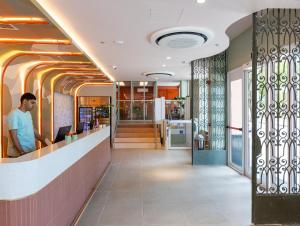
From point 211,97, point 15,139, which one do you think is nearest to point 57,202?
point 15,139

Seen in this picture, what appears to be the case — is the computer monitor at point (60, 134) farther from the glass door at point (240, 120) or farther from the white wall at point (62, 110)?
the white wall at point (62, 110)

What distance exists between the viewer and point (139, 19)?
4371 mm

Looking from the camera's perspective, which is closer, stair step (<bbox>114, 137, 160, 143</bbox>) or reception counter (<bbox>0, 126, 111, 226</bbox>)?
reception counter (<bbox>0, 126, 111, 226</bbox>)

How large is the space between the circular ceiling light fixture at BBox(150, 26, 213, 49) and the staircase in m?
7.16

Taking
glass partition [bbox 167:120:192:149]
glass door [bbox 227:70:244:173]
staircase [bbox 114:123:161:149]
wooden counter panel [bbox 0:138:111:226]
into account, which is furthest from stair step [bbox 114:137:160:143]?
wooden counter panel [bbox 0:138:111:226]

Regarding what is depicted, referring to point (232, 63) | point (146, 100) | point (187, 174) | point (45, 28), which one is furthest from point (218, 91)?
point (146, 100)

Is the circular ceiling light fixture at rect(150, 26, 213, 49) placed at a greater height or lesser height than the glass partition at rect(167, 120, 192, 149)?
greater

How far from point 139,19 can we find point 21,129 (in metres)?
2.39

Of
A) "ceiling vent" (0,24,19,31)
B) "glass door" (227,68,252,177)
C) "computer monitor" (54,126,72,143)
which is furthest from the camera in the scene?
"glass door" (227,68,252,177)

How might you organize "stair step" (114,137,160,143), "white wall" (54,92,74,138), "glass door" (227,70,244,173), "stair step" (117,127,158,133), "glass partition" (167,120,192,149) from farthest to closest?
"stair step" (117,127,158,133) < "stair step" (114,137,160,143) < "glass partition" (167,120,192,149) < "white wall" (54,92,74,138) < "glass door" (227,70,244,173)

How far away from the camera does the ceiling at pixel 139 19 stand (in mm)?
3721

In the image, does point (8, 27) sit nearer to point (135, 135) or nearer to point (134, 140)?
point (134, 140)

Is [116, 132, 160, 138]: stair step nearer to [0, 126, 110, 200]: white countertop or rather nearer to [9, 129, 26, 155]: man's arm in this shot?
[9, 129, 26, 155]: man's arm

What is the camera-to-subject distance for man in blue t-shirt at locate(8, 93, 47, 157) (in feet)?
11.8
